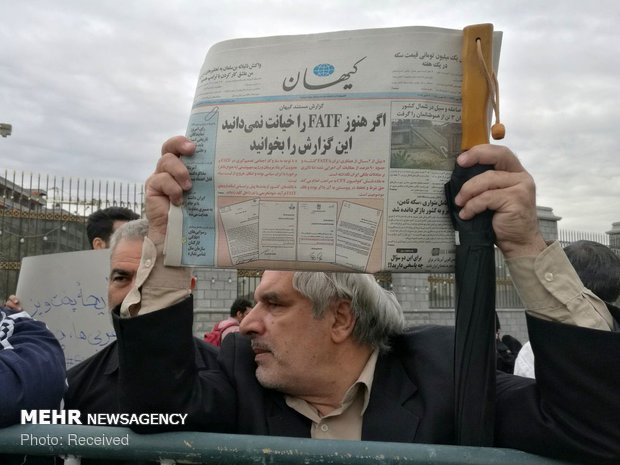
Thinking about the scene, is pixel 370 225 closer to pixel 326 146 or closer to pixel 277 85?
pixel 326 146

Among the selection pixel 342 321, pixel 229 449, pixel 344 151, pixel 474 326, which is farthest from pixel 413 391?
pixel 344 151

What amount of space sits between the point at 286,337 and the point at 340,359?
0.20m

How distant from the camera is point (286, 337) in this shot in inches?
73.6

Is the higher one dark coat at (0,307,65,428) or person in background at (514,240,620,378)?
person in background at (514,240,620,378)

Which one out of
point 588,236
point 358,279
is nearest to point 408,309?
point 588,236

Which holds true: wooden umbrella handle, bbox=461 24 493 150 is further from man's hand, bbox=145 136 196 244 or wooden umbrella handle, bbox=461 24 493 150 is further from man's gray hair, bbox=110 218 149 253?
man's gray hair, bbox=110 218 149 253

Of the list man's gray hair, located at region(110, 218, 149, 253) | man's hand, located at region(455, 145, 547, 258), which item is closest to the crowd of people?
man's hand, located at region(455, 145, 547, 258)

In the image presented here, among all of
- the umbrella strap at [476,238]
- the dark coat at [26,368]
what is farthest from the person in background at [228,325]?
the umbrella strap at [476,238]

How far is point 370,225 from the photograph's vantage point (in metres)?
1.36

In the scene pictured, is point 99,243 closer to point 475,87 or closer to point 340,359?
point 340,359

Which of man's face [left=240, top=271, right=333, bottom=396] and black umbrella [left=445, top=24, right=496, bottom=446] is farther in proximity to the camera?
man's face [left=240, top=271, right=333, bottom=396]

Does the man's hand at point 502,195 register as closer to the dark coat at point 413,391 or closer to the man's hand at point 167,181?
the dark coat at point 413,391

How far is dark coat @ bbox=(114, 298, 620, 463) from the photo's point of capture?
4.40 ft

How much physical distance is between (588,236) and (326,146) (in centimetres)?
1481
